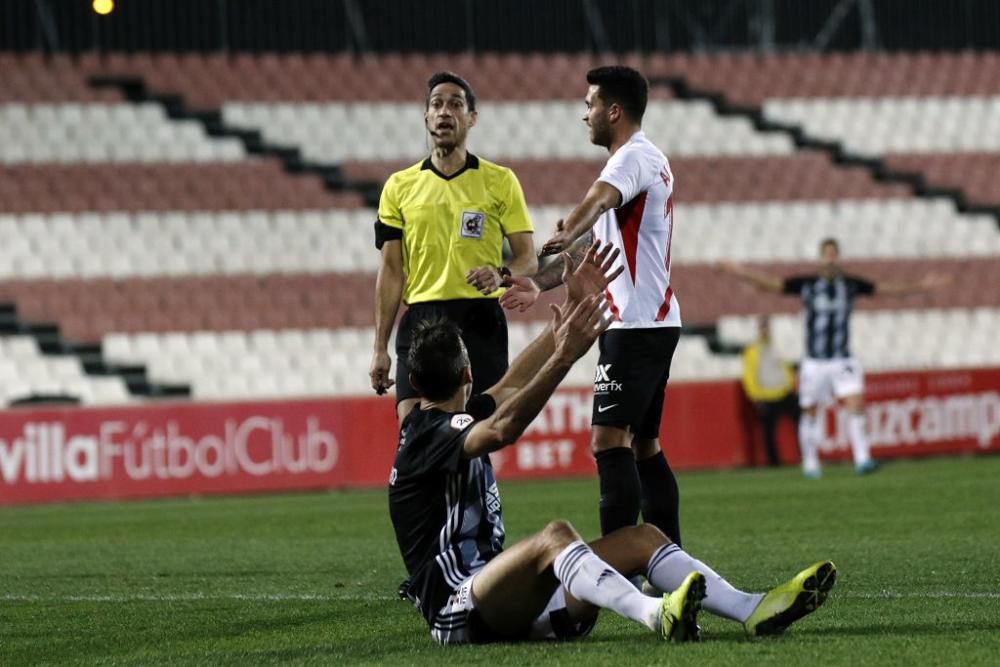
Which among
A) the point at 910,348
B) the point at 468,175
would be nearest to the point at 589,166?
the point at 910,348

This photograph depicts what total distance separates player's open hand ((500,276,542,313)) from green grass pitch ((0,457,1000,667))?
1.10 metres

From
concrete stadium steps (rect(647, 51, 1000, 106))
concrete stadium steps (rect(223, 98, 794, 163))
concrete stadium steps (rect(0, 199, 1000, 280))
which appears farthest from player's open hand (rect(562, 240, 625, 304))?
concrete stadium steps (rect(647, 51, 1000, 106))

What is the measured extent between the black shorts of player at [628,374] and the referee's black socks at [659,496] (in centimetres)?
21

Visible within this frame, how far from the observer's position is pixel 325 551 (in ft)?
32.0

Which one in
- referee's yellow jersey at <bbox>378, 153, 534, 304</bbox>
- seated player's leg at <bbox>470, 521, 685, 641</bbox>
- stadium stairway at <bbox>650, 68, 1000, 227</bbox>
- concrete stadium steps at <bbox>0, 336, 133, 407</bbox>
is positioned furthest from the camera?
stadium stairway at <bbox>650, 68, 1000, 227</bbox>

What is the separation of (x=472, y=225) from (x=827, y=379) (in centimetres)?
962

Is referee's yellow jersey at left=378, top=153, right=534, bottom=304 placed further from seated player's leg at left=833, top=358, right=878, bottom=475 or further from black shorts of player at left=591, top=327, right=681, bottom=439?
seated player's leg at left=833, top=358, right=878, bottom=475

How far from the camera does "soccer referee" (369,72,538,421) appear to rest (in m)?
7.43

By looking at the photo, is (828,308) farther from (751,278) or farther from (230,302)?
(230,302)

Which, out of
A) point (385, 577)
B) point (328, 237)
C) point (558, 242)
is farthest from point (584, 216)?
point (328, 237)

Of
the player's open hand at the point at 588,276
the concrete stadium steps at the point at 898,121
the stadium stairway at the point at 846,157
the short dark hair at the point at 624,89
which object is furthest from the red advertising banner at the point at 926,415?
the player's open hand at the point at 588,276

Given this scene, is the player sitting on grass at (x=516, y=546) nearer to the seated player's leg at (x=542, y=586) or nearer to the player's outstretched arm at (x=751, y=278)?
the seated player's leg at (x=542, y=586)

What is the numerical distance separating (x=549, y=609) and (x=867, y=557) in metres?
3.47

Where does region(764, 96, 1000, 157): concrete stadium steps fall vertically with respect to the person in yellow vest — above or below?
above
